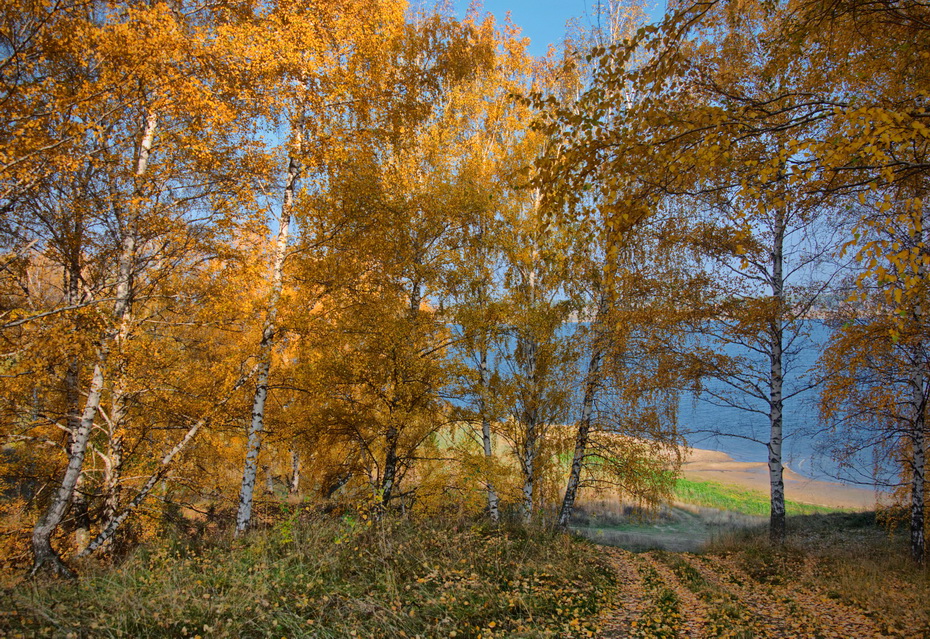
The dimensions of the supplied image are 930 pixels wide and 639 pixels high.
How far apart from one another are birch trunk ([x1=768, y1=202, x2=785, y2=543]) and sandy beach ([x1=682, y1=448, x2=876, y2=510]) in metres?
11.7

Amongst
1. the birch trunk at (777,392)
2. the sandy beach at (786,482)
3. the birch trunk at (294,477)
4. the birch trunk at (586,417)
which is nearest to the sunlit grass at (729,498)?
the sandy beach at (786,482)

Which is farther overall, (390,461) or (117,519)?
(390,461)

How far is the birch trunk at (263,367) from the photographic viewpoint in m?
7.47

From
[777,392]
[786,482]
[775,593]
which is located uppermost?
[777,392]

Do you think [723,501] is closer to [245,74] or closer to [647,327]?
[647,327]

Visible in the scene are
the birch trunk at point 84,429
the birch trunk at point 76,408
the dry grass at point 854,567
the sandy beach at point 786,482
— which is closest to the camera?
the dry grass at point 854,567

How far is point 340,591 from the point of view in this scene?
14.5 feet

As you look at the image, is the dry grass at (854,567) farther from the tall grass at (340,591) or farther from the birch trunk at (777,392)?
the tall grass at (340,591)

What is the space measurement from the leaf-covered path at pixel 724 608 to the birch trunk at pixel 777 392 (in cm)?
198

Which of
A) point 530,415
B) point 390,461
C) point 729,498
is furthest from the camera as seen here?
point 729,498

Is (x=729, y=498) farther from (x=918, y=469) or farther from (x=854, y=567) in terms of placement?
(x=854, y=567)

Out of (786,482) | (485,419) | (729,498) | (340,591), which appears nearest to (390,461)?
(485,419)

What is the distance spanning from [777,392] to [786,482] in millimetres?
23683

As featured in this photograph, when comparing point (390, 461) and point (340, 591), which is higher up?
point (390, 461)
